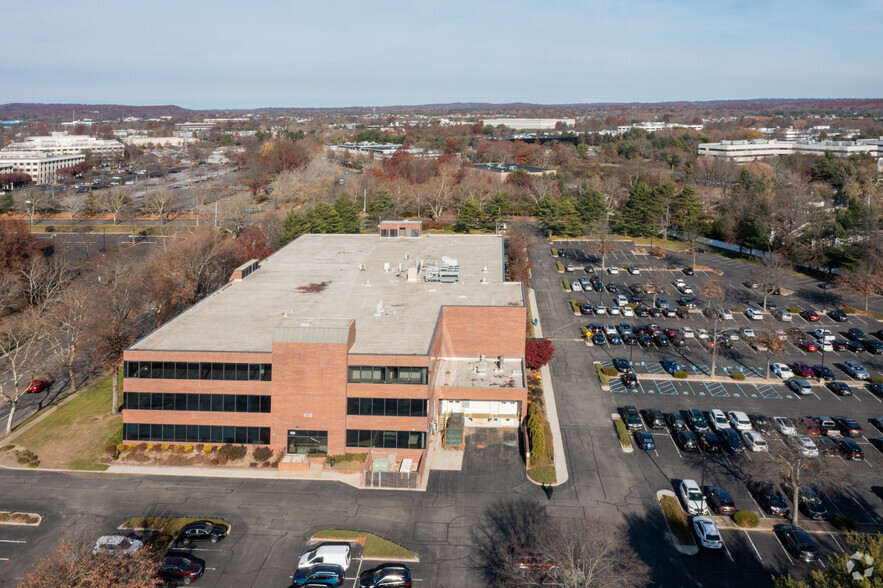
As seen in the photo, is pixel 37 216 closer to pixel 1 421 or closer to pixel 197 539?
pixel 1 421

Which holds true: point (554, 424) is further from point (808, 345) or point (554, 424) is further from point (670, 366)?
point (808, 345)

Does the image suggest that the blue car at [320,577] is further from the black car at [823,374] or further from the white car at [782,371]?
the black car at [823,374]

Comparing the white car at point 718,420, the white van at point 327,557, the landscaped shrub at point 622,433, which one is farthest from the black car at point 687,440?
the white van at point 327,557

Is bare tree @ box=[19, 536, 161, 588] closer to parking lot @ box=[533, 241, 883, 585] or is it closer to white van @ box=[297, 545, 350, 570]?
white van @ box=[297, 545, 350, 570]

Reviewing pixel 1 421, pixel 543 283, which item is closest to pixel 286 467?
pixel 1 421

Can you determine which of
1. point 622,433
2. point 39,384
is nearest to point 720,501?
point 622,433
